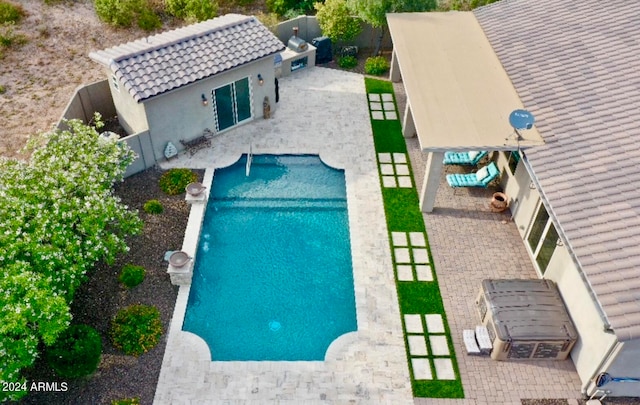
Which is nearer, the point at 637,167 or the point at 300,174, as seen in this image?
the point at 637,167

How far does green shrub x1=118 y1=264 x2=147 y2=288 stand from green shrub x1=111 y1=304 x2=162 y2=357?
3.09ft

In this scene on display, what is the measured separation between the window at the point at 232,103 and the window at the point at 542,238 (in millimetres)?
13842

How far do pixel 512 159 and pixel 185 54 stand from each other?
46.6 feet

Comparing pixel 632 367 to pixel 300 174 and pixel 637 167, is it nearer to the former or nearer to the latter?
pixel 637 167

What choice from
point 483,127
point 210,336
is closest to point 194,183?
point 210,336

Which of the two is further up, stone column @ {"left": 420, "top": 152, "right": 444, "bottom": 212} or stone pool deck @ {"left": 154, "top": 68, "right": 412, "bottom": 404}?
stone column @ {"left": 420, "top": 152, "right": 444, "bottom": 212}

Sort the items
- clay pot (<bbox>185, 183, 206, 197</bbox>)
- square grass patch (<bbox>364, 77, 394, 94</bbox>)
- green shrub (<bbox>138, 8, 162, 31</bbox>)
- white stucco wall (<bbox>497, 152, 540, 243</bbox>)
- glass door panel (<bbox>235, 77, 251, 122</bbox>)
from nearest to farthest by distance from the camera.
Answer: white stucco wall (<bbox>497, 152, 540, 243</bbox>)
clay pot (<bbox>185, 183, 206, 197</bbox>)
glass door panel (<bbox>235, 77, 251, 122</bbox>)
square grass patch (<bbox>364, 77, 394, 94</bbox>)
green shrub (<bbox>138, 8, 162, 31</bbox>)

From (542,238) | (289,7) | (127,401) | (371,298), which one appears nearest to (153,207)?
(127,401)

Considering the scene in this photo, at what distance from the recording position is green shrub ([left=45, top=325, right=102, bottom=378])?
15070mm

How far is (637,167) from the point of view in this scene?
666 inches

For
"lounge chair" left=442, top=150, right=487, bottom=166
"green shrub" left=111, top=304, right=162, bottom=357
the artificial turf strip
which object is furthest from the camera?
"lounge chair" left=442, top=150, right=487, bottom=166

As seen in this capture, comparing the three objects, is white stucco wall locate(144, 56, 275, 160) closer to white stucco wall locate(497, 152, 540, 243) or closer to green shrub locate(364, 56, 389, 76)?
green shrub locate(364, 56, 389, 76)

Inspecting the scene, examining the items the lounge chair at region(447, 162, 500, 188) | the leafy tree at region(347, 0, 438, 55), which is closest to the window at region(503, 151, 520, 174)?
the lounge chair at region(447, 162, 500, 188)

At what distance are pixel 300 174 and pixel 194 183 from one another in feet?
15.2
